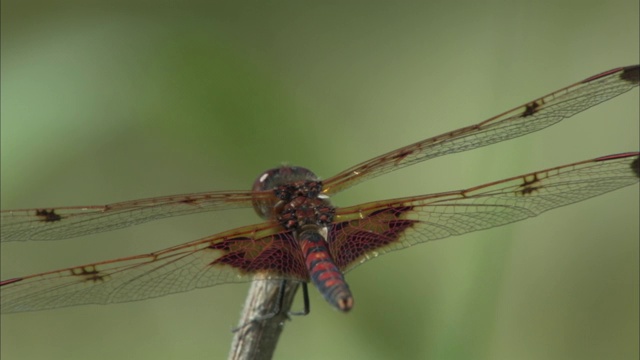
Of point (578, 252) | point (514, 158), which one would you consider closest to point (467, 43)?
point (514, 158)

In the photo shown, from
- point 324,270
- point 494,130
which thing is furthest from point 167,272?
point 494,130

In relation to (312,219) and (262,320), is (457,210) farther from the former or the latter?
(262,320)

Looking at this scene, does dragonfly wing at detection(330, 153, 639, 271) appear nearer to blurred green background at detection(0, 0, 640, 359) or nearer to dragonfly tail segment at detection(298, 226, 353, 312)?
dragonfly tail segment at detection(298, 226, 353, 312)

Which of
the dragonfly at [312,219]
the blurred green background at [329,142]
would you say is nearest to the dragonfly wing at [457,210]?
the dragonfly at [312,219]

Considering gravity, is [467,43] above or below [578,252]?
above

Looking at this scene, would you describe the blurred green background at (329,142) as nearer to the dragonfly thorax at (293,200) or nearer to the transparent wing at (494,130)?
the transparent wing at (494,130)

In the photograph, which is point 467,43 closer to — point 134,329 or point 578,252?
point 578,252
